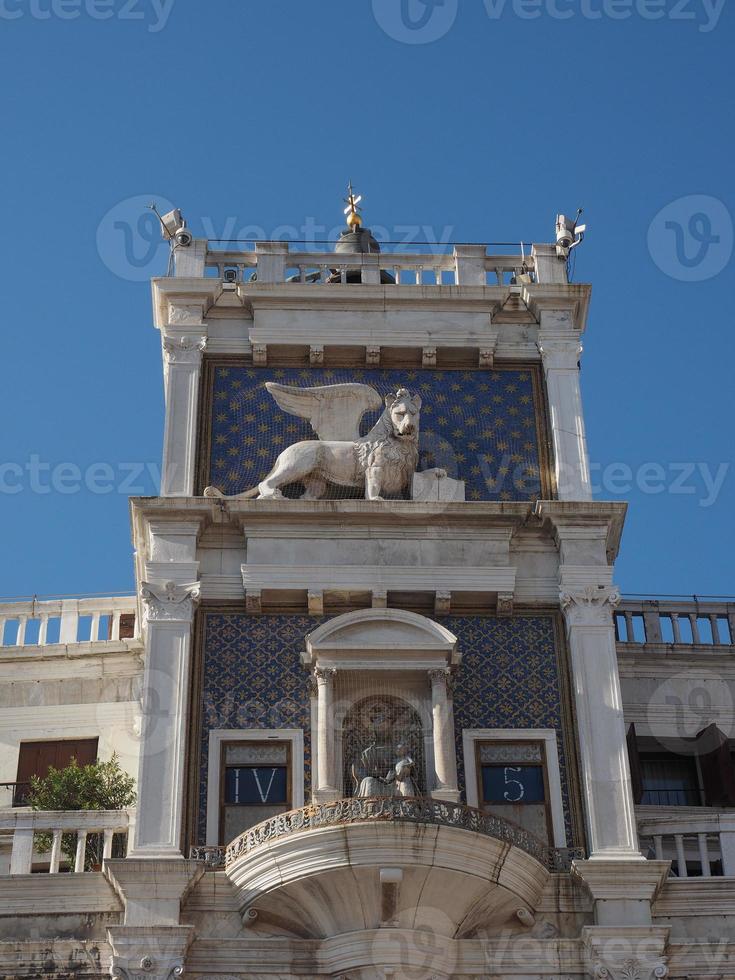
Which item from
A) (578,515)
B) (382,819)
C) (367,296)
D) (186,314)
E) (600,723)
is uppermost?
(367,296)

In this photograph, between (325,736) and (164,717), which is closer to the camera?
(325,736)

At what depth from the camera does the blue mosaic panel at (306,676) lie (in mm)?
19953

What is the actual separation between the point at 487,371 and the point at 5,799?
8.14 metres

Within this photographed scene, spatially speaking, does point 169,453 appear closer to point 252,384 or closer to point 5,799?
point 252,384

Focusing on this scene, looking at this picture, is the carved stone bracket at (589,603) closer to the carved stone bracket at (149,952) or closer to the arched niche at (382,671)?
the arched niche at (382,671)

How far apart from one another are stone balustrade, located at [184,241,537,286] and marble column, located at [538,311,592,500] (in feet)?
3.78

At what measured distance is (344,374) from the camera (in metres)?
23.1

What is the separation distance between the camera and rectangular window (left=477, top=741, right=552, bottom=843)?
19.5 meters

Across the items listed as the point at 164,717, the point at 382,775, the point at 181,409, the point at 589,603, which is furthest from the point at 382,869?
the point at 181,409

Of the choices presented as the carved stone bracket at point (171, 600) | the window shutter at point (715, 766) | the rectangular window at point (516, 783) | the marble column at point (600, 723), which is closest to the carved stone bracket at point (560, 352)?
the marble column at point (600, 723)

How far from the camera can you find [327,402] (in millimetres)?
22438

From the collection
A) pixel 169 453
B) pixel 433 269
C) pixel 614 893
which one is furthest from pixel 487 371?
pixel 614 893

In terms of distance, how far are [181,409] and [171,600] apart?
9.45ft

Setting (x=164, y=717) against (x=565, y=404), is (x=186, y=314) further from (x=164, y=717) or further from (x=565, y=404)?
(x=164, y=717)
